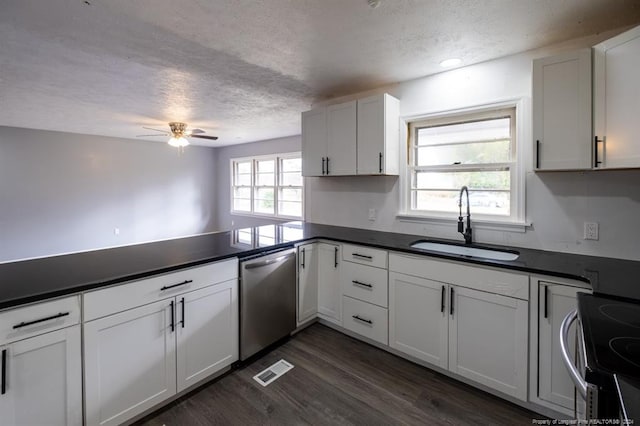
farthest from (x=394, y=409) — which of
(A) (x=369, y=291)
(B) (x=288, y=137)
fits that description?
(B) (x=288, y=137)

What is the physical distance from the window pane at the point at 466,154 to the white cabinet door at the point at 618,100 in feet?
2.23

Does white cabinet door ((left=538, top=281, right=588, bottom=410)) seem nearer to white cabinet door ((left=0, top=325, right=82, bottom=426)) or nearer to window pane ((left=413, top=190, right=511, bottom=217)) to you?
window pane ((left=413, top=190, right=511, bottom=217))

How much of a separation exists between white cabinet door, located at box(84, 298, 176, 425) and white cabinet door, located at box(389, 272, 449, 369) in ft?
5.36

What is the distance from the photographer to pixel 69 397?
144 cm

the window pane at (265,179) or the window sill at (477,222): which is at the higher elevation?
the window pane at (265,179)

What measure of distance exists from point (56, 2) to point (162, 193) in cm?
575

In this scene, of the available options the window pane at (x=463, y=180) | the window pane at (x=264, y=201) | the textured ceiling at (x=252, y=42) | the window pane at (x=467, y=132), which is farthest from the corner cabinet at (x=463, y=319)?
the window pane at (x=264, y=201)

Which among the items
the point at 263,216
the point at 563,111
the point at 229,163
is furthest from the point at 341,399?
the point at 229,163

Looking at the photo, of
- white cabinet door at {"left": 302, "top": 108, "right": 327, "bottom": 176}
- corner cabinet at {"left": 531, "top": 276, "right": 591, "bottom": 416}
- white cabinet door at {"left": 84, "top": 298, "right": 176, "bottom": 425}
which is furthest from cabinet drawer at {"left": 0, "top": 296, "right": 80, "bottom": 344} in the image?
corner cabinet at {"left": 531, "top": 276, "right": 591, "bottom": 416}

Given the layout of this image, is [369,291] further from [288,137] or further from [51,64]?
[288,137]

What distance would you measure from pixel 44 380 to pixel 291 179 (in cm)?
511

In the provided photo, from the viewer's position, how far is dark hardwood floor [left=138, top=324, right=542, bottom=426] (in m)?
1.78

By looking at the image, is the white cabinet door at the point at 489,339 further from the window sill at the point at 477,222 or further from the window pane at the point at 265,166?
the window pane at the point at 265,166

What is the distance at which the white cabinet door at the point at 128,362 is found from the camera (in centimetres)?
151
